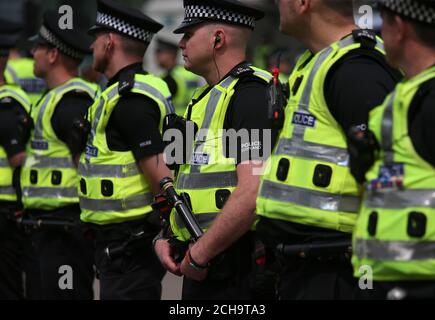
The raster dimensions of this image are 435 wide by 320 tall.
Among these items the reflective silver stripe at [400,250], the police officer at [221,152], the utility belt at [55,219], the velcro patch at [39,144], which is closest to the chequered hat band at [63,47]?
the velcro patch at [39,144]

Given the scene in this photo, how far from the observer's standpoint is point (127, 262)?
5387mm

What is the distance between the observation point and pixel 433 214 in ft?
9.94

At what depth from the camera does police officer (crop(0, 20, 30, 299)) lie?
668 cm

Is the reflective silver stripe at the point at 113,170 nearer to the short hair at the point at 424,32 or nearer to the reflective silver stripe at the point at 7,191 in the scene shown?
the reflective silver stripe at the point at 7,191

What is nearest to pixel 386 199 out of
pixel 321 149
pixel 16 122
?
pixel 321 149

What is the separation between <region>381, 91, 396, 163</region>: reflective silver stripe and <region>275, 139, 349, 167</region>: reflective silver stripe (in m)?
0.42

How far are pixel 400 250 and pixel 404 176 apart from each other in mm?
248

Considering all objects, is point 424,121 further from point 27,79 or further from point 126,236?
point 27,79

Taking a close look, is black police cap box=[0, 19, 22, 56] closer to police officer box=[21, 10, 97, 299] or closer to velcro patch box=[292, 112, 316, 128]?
police officer box=[21, 10, 97, 299]

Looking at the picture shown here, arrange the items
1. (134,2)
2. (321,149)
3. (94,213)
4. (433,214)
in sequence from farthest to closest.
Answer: (134,2) < (94,213) < (321,149) < (433,214)

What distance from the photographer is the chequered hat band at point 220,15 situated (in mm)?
4586

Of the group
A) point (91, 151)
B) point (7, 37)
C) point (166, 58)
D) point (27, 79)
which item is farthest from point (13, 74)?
point (91, 151)

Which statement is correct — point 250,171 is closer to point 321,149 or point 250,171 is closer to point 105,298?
point 321,149

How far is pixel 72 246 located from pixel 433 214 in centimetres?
364
